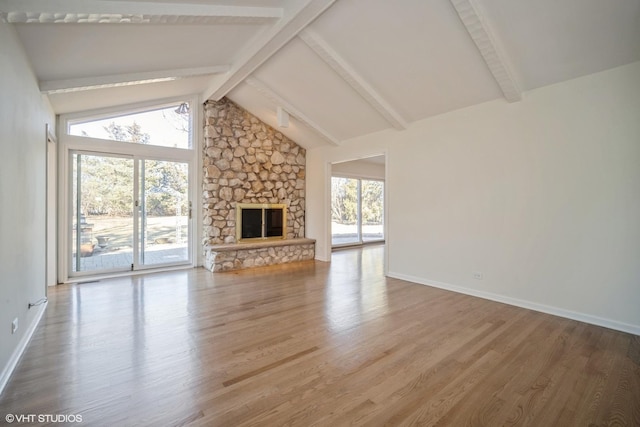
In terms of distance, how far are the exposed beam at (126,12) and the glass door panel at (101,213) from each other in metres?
3.17

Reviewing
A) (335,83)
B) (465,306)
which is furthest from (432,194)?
(335,83)

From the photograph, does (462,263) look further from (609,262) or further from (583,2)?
(583,2)

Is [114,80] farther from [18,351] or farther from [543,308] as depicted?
[543,308]

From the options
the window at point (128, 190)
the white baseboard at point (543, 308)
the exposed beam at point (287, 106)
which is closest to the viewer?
the white baseboard at point (543, 308)

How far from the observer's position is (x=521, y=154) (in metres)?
3.52

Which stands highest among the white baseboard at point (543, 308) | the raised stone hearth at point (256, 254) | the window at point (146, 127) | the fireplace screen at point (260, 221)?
the window at point (146, 127)

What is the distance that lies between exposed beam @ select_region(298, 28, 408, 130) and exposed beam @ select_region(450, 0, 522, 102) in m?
1.45

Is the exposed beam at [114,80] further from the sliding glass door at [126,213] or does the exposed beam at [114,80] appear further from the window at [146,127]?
the sliding glass door at [126,213]

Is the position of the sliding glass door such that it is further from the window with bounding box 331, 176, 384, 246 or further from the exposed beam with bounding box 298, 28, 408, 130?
the window with bounding box 331, 176, 384, 246

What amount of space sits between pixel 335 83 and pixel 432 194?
2.26 meters

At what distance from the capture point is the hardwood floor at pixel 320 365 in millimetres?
1716

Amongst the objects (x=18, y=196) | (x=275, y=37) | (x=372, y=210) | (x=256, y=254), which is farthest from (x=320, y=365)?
(x=372, y=210)

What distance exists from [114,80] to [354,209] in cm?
668

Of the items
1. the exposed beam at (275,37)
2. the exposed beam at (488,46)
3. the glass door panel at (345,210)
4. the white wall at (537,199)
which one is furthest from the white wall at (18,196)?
the glass door panel at (345,210)
